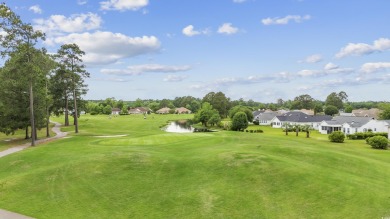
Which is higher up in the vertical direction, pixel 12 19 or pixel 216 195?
pixel 12 19

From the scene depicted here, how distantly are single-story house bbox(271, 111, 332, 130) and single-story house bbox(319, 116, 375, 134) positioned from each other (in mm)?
12537

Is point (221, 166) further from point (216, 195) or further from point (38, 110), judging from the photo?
point (38, 110)

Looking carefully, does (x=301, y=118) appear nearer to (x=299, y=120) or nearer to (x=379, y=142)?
(x=299, y=120)

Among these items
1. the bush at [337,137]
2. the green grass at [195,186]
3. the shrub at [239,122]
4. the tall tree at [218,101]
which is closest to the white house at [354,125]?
the shrub at [239,122]

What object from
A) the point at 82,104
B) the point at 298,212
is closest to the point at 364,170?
the point at 298,212

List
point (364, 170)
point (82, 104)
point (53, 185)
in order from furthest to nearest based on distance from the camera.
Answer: point (82, 104) → point (364, 170) → point (53, 185)

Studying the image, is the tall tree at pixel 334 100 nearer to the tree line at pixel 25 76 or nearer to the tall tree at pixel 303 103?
the tall tree at pixel 303 103

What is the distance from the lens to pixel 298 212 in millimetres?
18000

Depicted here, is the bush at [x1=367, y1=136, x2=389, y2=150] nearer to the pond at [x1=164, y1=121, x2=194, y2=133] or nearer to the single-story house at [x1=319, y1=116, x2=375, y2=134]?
the single-story house at [x1=319, y1=116, x2=375, y2=134]

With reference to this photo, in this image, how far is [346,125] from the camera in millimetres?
79438

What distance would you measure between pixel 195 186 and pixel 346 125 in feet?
228

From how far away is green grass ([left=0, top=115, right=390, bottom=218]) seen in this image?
18.5m

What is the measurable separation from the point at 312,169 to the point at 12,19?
37598 millimetres

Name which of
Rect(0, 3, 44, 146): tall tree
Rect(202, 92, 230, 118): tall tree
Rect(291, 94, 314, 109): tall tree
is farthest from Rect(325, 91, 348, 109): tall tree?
Rect(0, 3, 44, 146): tall tree
